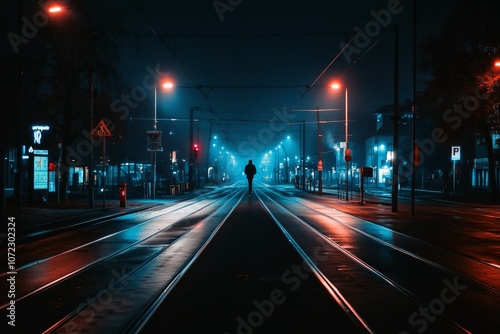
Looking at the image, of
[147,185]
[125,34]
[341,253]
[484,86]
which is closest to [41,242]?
[341,253]

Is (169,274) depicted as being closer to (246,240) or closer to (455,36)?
(246,240)

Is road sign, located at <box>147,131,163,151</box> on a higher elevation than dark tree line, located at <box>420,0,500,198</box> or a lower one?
lower

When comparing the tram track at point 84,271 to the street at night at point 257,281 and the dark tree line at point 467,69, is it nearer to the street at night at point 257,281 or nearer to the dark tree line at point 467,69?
the street at night at point 257,281

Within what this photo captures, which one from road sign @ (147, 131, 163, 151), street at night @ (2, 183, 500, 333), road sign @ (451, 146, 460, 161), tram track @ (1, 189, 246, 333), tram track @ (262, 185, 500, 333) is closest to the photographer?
street at night @ (2, 183, 500, 333)

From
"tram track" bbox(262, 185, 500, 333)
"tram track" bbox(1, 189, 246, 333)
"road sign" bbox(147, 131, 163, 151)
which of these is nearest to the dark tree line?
"road sign" bbox(147, 131, 163, 151)

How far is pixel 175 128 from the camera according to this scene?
377 feet

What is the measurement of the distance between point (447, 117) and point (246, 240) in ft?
116

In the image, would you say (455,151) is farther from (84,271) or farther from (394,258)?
(84,271)

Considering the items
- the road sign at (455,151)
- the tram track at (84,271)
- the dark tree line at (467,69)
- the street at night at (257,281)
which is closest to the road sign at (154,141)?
the tram track at (84,271)

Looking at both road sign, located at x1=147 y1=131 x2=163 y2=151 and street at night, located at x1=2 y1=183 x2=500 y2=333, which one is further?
road sign, located at x1=147 y1=131 x2=163 y2=151

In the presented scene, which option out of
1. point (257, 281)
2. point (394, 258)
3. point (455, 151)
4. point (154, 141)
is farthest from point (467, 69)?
point (257, 281)

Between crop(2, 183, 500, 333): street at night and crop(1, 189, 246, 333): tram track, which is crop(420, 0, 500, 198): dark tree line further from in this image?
crop(1, 189, 246, 333): tram track

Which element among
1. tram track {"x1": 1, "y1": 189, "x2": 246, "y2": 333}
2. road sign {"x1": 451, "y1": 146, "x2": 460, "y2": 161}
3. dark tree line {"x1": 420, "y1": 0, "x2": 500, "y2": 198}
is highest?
dark tree line {"x1": 420, "y1": 0, "x2": 500, "y2": 198}

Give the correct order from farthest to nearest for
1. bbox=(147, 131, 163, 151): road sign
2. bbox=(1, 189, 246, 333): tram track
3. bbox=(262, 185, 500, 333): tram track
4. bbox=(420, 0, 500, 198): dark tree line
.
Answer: bbox=(420, 0, 500, 198): dark tree line → bbox=(147, 131, 163, 151): road sign → bbox=(262, 185, 500, 333): tram track → bbox=(1, 189, 246, 333): tram track
